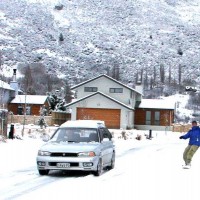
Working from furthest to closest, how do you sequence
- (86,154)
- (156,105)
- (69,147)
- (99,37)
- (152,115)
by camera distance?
(99,37), (156,105), (152,115), (69,147), (86,154)

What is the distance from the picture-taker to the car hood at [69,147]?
14617 millimetres

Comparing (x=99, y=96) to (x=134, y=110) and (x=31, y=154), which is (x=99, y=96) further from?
(x=31, y=154)

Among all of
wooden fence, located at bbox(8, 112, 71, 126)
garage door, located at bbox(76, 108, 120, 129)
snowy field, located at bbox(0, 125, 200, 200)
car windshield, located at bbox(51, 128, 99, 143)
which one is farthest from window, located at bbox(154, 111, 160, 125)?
car windshield, located at bbox(51, 128, 99, 143)

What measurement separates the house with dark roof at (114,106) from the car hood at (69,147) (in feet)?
141

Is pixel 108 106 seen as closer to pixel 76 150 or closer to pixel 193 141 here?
pixel 193 141

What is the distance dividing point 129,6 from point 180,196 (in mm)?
167974

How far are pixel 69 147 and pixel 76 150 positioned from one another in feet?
0.76

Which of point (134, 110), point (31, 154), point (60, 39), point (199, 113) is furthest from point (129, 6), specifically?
point (31, 154)

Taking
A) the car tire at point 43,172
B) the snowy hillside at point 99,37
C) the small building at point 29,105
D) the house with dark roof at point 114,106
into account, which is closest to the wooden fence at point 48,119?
the house with dark roof at point 114,106

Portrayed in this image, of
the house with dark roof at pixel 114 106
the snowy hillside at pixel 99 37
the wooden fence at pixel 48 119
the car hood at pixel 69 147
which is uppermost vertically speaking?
the snowy hillside at pixel 99 37

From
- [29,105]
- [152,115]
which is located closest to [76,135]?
[152,115]

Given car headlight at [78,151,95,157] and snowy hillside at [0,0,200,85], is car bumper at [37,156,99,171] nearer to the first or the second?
car headlight at [78,151,95,157]

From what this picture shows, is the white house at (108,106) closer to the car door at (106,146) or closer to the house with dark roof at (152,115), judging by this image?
the house with dark roof at (152,115)

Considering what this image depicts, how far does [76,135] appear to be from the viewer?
16.0 meters
